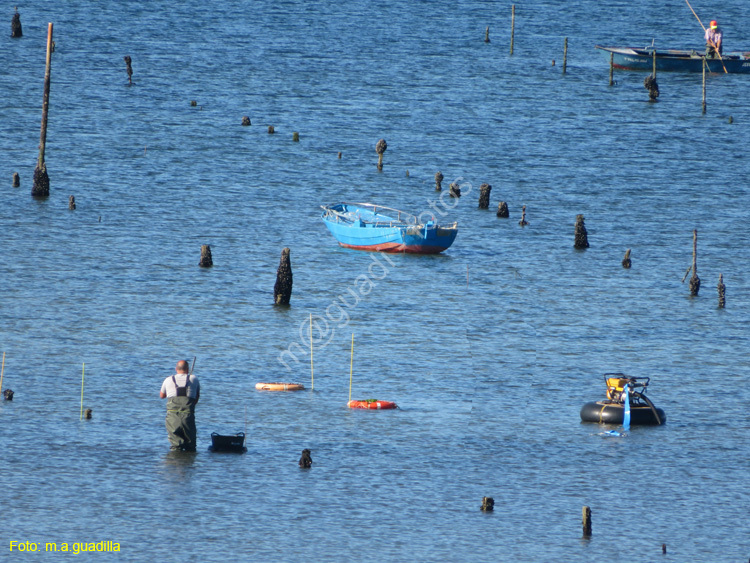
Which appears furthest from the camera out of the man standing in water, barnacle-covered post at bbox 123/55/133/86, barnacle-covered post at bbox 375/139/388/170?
barnacle-covered post at bbox 123/55/133/86

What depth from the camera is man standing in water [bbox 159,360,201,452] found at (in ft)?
131

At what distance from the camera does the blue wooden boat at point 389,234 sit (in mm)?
84438

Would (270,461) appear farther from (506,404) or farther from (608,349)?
(608,349)

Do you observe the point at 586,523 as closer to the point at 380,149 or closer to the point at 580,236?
the point at 580,236

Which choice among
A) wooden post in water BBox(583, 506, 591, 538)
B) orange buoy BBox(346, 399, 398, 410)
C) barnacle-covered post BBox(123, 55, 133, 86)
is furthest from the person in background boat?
wooden post in water BBox(583, 506, 591, 538)

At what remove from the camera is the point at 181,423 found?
1623 inches

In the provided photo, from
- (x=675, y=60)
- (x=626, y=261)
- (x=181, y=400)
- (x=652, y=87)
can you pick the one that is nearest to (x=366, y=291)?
(x=626, y=261)

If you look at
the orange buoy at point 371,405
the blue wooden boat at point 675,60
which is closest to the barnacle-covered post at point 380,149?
the blue wooden boat at point 675,60

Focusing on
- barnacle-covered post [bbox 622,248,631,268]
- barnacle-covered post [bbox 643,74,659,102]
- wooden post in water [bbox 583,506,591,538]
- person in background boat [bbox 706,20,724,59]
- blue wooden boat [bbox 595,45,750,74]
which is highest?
person in background boat [bbox 706,20,724,59]

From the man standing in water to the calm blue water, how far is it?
973 mm

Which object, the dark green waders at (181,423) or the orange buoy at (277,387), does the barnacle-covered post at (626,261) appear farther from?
the dark green waders at (181,423)

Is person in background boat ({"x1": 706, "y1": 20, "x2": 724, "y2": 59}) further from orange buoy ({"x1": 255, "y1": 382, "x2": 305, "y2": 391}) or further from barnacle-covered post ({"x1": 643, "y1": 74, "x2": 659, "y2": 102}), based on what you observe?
orange buoy ({"x1": 255, "y1": 382, "x2": 305, "y2": 391})

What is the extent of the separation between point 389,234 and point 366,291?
30.3 ft

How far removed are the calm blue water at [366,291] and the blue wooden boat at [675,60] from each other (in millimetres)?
1763
